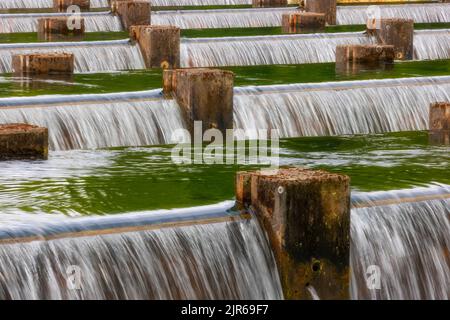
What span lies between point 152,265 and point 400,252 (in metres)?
3.12

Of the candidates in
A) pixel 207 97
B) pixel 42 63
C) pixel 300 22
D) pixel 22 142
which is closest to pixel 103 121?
pixel 207 97

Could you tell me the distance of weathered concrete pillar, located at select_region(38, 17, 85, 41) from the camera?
33.9 m

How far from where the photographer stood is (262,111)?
23.7 meters

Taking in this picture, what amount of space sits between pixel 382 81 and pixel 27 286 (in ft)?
41.4

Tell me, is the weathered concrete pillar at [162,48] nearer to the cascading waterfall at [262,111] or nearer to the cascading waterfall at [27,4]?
the cascading waterfall at [262,111]

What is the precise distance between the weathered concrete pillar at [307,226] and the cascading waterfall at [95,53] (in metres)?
14.4

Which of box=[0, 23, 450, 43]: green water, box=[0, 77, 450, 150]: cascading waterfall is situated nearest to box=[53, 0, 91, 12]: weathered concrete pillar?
box=[0, 23, 450, 43]: green water

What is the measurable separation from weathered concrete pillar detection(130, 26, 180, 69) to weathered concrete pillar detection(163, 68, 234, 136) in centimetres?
686

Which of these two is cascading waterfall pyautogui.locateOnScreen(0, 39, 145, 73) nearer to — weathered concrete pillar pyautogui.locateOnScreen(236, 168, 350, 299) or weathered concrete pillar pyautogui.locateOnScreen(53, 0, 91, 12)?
weathered concrete pillar pyautogui.locateOnScreen(53, 0, 91, 12)

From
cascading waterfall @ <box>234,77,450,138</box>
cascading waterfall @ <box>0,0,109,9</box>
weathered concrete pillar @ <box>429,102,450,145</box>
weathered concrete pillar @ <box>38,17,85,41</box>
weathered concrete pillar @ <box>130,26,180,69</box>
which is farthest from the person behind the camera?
cascading waterfall @ <box>0,0,109,9</box>

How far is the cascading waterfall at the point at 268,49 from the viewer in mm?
31672
